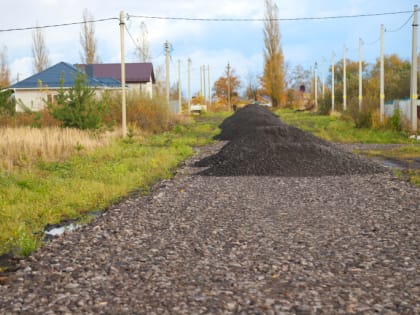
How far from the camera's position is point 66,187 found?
32.8 ft

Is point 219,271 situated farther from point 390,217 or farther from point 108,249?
point 390,217

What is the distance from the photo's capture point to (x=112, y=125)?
24203 millimetres

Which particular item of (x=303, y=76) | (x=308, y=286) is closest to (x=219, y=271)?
(x=308, y=286)

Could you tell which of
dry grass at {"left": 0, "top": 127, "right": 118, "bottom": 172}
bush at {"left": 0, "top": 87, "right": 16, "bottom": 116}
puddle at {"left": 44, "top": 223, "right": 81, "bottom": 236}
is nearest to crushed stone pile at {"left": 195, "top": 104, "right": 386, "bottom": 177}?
dry grass at {"left": 0, "top": 127, "right": 118, "bottom": 172}

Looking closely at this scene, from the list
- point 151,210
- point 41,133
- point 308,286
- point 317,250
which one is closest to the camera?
point 308,286

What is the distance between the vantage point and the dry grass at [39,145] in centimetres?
1432

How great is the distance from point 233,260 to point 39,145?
37.9 feet

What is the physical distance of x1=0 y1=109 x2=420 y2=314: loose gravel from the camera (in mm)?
4395

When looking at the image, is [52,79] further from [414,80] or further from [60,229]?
[60,229]

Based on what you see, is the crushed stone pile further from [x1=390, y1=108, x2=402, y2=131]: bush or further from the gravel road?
[x1=390, y1=108, x2=402, y2=131]: bush

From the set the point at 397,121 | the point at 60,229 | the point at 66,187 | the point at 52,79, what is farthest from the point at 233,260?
the point at 52,79

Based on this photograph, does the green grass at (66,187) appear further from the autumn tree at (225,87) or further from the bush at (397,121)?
the autumn tree at (225,87)

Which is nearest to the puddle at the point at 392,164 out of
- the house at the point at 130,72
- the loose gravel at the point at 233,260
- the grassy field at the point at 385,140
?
the grassy field at the point at 385,140

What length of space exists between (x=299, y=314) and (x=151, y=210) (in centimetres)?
476
